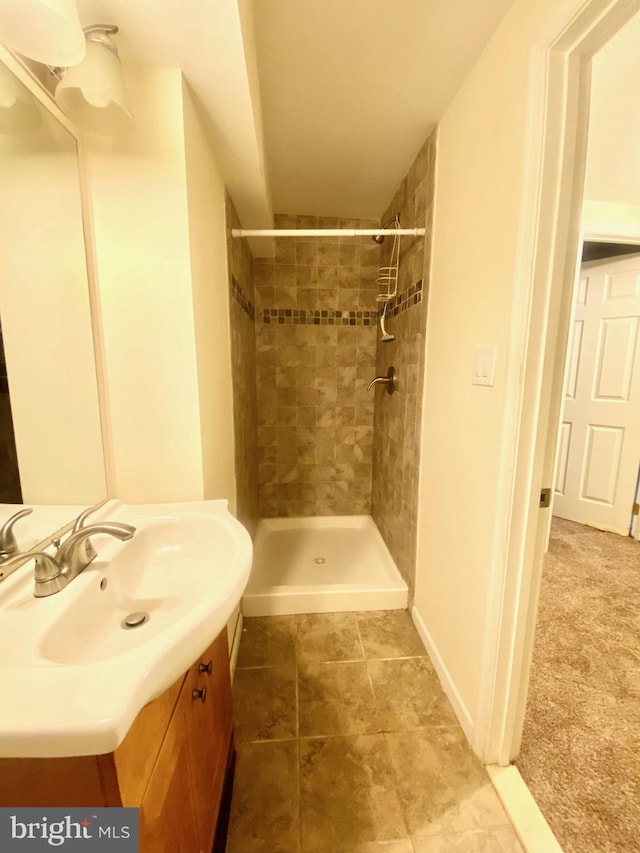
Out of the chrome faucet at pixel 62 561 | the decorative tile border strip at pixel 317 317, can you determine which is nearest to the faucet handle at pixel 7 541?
the chrome faucet at pixel 62 561

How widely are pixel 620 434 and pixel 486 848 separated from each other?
2.64 metres

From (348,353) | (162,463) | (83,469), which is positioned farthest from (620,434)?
(83,469)

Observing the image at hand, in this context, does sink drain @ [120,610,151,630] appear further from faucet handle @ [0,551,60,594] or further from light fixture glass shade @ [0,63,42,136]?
light fixture glass shade @ [0,63,42,136]

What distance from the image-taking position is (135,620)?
2.45 feet

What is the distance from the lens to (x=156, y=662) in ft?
1.50

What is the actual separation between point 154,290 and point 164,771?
1107 millimetres

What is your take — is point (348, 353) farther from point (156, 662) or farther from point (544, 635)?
point (156, 662)

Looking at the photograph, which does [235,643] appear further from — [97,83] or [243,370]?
[97,83]

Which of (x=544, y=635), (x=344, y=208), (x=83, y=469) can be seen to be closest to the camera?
(x=83, y=469)

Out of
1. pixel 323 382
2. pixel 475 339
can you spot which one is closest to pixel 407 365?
pixel 475 339

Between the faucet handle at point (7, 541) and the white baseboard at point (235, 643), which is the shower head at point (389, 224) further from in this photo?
the white baseboard at point (235, 643)

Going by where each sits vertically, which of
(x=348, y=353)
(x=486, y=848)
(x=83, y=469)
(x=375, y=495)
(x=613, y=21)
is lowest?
(x=486, y=848)

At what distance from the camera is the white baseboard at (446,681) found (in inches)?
46.7

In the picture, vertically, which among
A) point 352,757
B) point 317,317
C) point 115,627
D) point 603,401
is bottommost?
point 352,757
